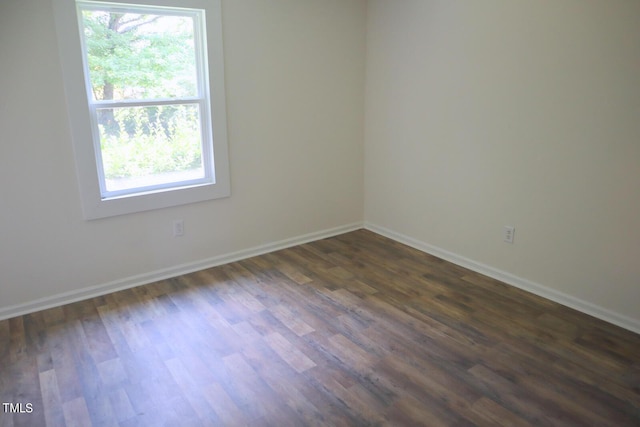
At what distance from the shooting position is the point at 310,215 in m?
4.06

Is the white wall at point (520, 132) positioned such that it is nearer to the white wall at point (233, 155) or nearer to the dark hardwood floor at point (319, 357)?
the dark hardwood floor at point (319, 357)

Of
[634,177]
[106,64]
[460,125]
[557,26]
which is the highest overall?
[557,26]

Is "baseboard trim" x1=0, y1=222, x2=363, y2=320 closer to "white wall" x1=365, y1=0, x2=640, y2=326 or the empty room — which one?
the empty room

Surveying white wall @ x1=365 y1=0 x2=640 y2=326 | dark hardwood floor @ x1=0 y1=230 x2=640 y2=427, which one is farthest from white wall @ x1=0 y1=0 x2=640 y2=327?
dark hardwood floor @ x1=0 y1=230 x2=640 y2=427

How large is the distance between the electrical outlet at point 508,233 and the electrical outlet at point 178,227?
7.58 feet

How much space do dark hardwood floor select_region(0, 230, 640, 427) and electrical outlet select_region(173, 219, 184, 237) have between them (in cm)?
33

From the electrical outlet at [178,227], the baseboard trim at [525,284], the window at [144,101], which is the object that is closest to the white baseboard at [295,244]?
the baseboard trim at [525,284]

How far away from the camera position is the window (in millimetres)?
2797

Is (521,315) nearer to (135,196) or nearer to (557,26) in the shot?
(557,26)

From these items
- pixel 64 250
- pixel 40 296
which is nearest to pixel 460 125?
pixel 64 250

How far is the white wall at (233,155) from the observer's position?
2.66 meters

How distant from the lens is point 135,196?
3.11 m

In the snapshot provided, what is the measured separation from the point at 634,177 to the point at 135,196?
303cm

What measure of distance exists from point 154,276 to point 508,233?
8.30ft
